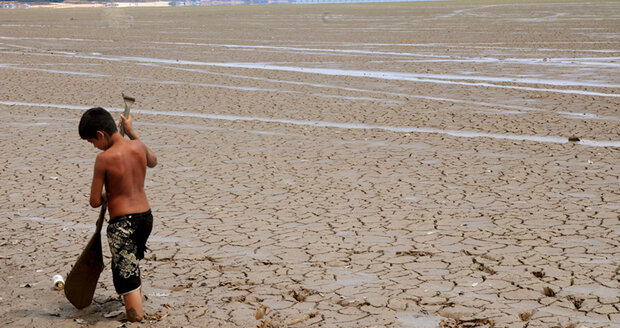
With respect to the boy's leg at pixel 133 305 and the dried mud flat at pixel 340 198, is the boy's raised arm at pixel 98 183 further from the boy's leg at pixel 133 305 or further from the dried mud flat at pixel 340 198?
the dried mud flat at pixel 340 198

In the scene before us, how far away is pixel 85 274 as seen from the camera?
18.0 feet

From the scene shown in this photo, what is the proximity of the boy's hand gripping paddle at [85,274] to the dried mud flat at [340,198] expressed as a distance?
139 mm

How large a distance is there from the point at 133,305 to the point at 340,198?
352cm

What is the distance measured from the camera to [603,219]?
7.56m

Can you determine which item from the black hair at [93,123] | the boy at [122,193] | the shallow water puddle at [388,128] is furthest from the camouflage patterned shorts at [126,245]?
the shallow water puddle at [388,128]

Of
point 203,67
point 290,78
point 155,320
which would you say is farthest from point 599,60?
point 155,320

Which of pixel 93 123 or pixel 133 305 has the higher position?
pixel 93 123

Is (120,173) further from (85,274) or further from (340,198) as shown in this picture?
(340,198)

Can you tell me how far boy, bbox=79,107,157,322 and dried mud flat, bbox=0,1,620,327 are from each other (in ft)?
1.14

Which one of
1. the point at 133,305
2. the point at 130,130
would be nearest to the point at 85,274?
the point at 133,305

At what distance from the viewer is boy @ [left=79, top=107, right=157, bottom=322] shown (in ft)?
17.0

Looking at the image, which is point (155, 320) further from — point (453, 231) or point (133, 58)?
point (133, 58)

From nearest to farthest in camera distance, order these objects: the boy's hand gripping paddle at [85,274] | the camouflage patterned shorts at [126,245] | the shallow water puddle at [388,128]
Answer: the camouflage patterned shorts at [126,245] → the boy's hand gripping paddle at [85,274] → the shallow water puddle at [388,128]

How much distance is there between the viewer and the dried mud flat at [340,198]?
5699 millimetres
